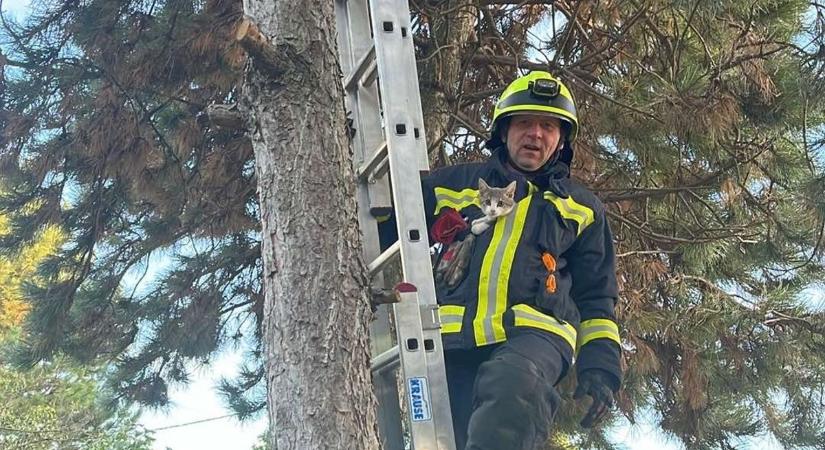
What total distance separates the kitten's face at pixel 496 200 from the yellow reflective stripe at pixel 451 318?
0.31m

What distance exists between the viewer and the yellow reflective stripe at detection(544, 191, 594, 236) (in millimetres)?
3070

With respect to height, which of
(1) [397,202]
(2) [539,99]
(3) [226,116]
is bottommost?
(1) [397,202]

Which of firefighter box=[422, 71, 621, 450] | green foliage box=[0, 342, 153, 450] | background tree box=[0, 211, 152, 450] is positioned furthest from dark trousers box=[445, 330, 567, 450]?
green foliage box=[0, 342, 153, 450]

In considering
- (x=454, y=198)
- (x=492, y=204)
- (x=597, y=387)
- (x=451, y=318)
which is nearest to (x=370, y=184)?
(x=454, y=198)

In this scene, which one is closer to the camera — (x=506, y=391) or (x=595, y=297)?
(x=506, y=391)

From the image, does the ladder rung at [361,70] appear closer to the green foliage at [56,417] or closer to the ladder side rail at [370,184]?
the ladder side rail at [370,184]

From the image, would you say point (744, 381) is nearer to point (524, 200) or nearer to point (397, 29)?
point (524, 200)

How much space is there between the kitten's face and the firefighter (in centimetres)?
4

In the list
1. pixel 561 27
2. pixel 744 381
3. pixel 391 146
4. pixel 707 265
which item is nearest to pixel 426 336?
pixel 391 146

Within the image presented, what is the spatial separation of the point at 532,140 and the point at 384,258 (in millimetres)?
756

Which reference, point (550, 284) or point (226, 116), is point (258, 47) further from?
point (550, 284)

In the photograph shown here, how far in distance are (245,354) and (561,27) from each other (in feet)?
10.3

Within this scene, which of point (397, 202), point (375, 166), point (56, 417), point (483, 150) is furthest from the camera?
point (56, 417)

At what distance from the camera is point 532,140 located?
10.5 feet
